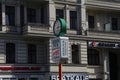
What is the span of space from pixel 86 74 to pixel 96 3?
7.47m

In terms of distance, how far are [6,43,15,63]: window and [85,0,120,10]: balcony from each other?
9.08 m

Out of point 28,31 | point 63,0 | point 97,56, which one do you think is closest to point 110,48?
point 97,56

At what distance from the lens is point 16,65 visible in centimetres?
3712

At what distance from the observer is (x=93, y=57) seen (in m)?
42.5

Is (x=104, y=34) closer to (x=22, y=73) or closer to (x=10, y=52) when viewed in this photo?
(x=22, y=73)

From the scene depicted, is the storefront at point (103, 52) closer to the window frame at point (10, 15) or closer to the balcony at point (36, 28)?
the balcony at point (36, 28)

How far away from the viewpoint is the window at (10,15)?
37.6m

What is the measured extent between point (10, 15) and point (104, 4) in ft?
33.8

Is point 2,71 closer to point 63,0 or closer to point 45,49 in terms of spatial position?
point 45,49

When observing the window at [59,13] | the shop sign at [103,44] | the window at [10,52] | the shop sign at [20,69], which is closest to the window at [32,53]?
the shop sign at [20,69]

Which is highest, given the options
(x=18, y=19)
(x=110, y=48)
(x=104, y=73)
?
(x=18, y=19)

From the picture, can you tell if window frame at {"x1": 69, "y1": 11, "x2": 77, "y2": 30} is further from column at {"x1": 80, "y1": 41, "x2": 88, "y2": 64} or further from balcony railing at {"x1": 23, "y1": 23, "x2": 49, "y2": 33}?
balcony railing at {"x1": 23, "y1": 23, "x2": 49, "y2": 33}

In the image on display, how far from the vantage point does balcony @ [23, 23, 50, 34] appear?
36531mm

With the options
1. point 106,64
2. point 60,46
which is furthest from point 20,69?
point 60,46
